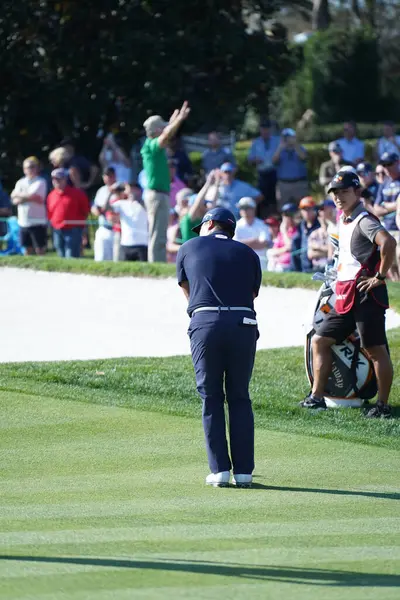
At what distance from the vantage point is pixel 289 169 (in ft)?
82.0

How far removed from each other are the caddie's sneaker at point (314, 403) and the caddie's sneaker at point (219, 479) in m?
3.13

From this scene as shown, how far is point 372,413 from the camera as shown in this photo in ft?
36.5

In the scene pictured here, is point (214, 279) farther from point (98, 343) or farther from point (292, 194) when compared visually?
point (292, 194)

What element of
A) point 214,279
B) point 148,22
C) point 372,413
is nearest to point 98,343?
point 372,413

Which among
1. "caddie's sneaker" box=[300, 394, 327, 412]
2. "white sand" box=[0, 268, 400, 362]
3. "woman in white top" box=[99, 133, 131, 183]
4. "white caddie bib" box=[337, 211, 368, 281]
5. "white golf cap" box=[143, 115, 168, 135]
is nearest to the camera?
"white caddie bib" box=[337, 211, 368, 281]

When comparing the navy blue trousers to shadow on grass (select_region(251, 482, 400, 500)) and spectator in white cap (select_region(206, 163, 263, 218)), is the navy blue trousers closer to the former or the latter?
shadow on grass (select_region(251, 482, 400, 500))

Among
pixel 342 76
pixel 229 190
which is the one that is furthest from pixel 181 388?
pixel 342 76

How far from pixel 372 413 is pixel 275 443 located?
1701mm

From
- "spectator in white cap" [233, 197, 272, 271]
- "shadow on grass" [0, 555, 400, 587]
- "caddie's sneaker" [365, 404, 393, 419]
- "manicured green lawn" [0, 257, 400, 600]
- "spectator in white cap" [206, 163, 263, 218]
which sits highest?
"spectator in white cap" [206, 163, 263, 218]

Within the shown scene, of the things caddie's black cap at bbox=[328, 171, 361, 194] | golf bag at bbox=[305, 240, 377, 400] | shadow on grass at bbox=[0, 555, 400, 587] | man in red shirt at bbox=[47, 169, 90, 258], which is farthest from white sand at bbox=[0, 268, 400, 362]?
shadow on grass at bbox=[0, 555, 400, 587]

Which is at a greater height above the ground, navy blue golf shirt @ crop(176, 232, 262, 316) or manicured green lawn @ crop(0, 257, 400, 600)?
navy blue golf shirt @ crop(176, 232, 262, 316)

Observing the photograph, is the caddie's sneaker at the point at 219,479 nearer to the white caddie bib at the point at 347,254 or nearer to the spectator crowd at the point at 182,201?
the white caddie bib at the point at 347,254

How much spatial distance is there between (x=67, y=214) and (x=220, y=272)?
43.6ft

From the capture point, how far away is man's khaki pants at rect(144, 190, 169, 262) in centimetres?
1895
